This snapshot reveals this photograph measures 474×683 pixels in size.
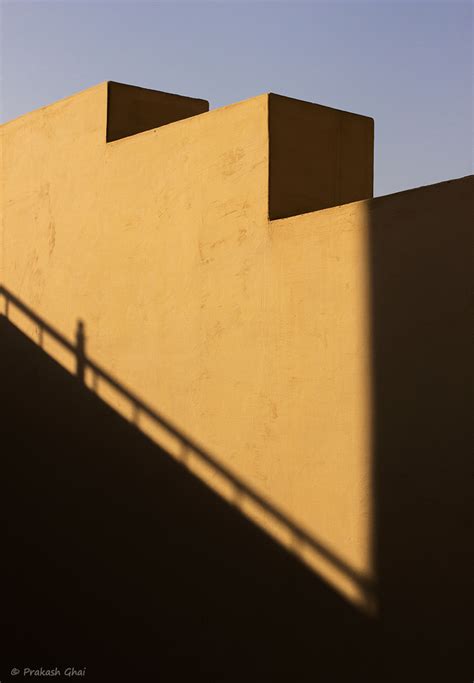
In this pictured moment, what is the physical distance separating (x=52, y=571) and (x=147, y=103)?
2.92 m

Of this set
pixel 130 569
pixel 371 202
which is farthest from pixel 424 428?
pixel 130 569

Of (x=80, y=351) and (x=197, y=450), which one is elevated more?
(x=80, y=351)

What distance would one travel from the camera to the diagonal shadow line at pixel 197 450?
4.35 m

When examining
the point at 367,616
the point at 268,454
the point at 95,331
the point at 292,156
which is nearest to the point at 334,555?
the point at 367,616

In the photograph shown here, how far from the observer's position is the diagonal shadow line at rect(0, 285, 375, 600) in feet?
14.3

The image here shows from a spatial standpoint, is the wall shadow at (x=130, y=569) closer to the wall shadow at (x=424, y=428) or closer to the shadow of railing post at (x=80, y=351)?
the shadow of railing post at (x=80, y=351)

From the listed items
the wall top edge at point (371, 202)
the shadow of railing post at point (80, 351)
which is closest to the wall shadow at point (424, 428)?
the wall top edge at point (371, 202)

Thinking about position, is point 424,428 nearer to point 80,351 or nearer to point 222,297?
point 222,297

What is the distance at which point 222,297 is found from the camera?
5035 millimetres

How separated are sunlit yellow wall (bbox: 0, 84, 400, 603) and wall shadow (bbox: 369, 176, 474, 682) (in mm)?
110

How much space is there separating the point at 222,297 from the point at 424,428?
142 cm

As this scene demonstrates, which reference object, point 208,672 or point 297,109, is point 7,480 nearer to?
point 208,672

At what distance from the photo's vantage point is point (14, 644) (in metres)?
6.58

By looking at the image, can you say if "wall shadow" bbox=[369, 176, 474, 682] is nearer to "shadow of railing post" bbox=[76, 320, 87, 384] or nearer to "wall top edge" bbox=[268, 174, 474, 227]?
"wall top edge" bbox=[268, 174, 474, 227]
